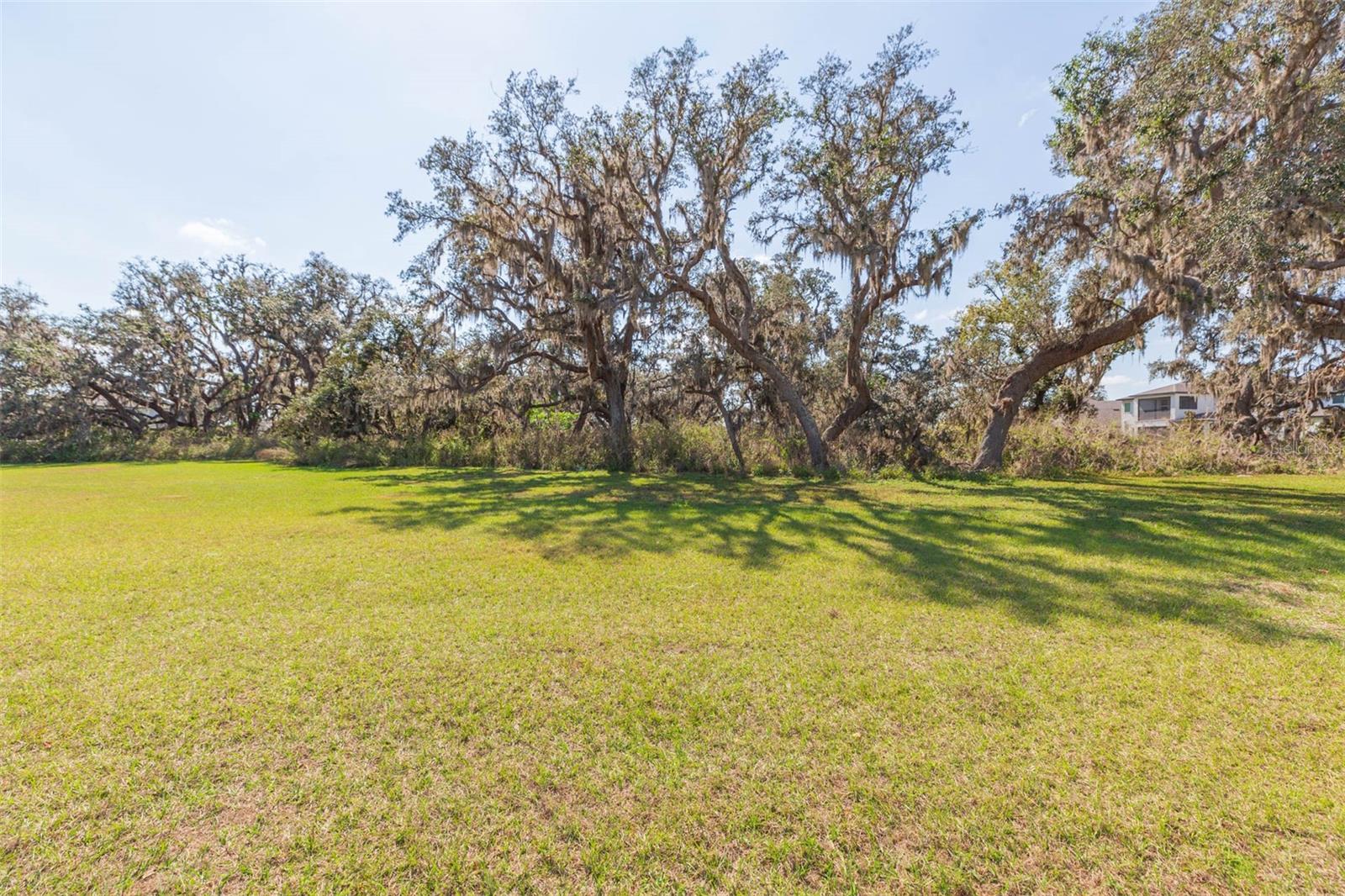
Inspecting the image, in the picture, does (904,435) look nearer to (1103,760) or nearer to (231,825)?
(1103,760)

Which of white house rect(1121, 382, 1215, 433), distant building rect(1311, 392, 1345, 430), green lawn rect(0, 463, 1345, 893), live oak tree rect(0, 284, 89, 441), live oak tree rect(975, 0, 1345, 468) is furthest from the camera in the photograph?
white house rect(1121, 382, 1215, 433)

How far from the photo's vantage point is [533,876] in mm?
1414

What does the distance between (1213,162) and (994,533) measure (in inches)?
309

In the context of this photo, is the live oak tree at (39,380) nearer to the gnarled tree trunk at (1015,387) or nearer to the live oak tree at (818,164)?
the live oak tree at (818,164)

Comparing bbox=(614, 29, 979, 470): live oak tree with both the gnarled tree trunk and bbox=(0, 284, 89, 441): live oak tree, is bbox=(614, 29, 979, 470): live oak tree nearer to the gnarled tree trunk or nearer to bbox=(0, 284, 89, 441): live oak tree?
the gnarled tree trunk

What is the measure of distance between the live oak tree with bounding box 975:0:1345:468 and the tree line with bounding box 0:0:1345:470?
0.04 metres

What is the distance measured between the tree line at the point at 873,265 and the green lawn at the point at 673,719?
6462 millimetres

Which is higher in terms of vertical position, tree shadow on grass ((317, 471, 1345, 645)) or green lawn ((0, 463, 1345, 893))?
tree shadow on grass ((317, 471, 1345, 645))

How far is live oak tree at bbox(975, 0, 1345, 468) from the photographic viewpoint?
6.91 meters

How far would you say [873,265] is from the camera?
33.8 feet

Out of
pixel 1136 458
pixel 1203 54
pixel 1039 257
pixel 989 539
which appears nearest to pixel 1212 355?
pixel 1136 458

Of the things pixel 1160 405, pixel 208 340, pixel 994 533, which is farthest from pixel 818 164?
pixel 1160 405

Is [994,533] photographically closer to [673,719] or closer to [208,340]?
[673,719]

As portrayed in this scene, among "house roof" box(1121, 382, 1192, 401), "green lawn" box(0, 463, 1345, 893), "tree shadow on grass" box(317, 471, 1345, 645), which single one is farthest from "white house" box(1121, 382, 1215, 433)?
"green lawn" box(0, 463, 1345, 893)
